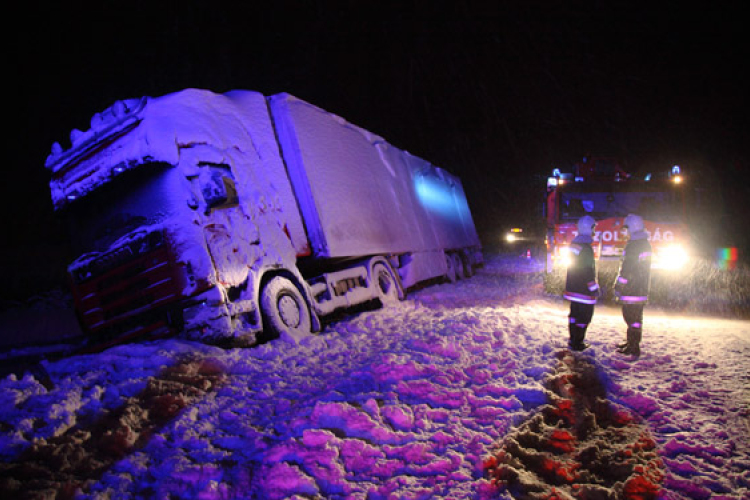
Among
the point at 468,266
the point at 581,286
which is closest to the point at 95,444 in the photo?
the point at 581,286

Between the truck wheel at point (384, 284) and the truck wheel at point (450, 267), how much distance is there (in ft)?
15.7

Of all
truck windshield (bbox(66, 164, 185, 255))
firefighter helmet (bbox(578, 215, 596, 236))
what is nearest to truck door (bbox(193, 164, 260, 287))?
truck windshield (bbox(66, 164, 185, 255))

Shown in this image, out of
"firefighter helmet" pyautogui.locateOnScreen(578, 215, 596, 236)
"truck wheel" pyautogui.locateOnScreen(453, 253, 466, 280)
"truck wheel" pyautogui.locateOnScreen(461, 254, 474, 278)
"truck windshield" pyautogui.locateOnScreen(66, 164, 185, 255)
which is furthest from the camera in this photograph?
"truck wheel" pyautogui.locateOnScreen(461, 254, 474, 278)

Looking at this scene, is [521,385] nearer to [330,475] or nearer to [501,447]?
[501,447]

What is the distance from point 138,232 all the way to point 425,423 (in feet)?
12.9

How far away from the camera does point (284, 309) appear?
5.78 m

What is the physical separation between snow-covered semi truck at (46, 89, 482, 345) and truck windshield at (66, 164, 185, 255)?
2cm

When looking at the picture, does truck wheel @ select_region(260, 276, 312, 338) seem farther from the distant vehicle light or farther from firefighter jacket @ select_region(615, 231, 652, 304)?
the distant vehicle light

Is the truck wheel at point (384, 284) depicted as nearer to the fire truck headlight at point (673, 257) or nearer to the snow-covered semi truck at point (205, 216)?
the snow-covered semi truck at point (205, 216)

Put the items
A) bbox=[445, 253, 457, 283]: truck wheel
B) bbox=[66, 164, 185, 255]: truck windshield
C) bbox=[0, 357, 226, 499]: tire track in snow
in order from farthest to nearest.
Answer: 1. bbox=[445, 253, 457, 283]: truck wheel
2. bbox=[66, 164, 185, 255]: truck windshield
3. bbox=[0, 357, 226, 499]: tire track in snow

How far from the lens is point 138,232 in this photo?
5.06 meters

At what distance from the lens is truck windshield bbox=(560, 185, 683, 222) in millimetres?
9164

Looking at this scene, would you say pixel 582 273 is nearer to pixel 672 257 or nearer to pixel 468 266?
pixel 672 257

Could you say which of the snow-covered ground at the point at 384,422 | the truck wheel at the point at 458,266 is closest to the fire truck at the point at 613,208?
the snow-covered ground at the point at 384,422
